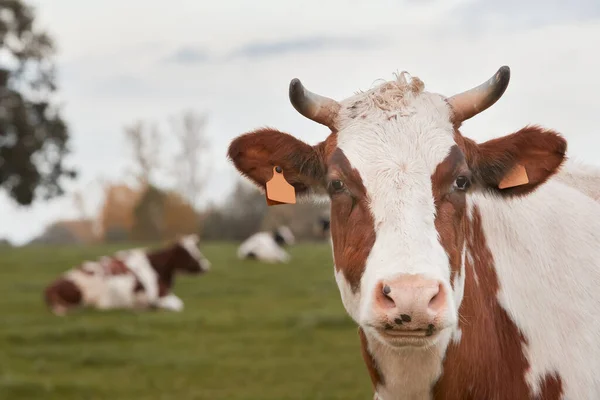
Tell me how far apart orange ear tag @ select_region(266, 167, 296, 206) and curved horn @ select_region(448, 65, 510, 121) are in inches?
39.5

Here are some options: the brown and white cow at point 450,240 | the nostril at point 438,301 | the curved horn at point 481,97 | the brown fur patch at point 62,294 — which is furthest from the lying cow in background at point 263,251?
the nostril at point 438,301

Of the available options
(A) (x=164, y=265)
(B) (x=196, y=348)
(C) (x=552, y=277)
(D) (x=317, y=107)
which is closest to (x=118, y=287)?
(A) (x=164, y=265)

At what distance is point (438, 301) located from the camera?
144 inches

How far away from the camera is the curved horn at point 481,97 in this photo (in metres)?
4.47

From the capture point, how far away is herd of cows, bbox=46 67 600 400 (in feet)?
12.6

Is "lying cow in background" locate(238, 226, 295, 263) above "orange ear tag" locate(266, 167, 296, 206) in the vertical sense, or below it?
below

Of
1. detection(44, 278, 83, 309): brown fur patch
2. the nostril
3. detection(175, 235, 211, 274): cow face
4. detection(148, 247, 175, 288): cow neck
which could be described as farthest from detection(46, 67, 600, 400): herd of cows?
detection(175, 235, 211, 274): cow face

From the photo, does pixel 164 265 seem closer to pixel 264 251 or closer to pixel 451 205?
pixel 264 251

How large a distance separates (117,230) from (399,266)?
2423 inches

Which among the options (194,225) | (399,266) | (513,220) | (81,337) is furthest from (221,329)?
(194,225)

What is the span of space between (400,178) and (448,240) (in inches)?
14.7

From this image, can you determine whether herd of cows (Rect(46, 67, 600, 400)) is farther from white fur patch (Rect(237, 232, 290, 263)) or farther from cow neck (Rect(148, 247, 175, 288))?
white fur patch (Rect(237, 232, 290, 263))

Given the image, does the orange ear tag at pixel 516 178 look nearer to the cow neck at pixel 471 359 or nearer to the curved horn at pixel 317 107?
the cow neck at pixel 471 359

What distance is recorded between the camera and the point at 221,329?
15.8 metres
